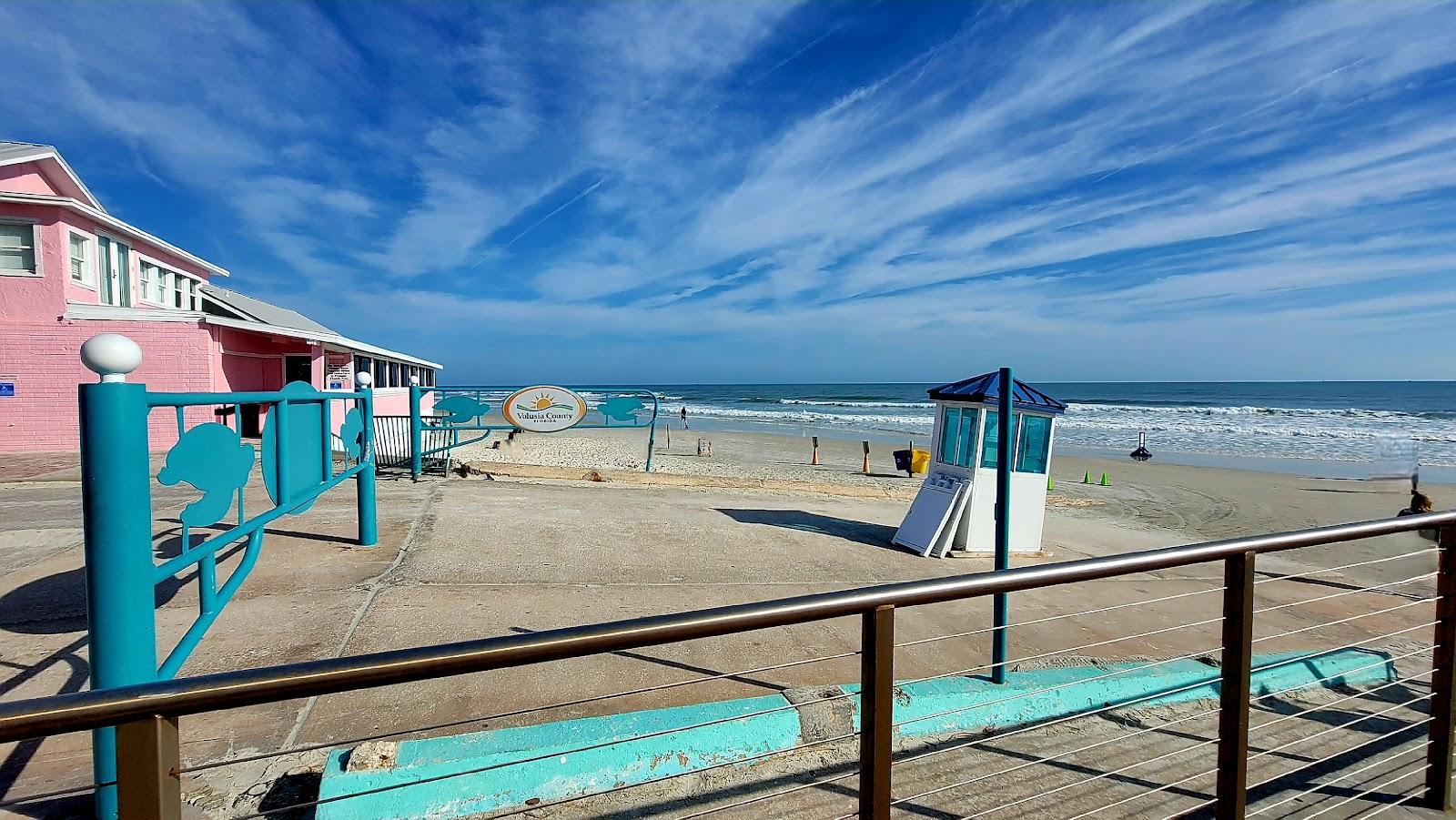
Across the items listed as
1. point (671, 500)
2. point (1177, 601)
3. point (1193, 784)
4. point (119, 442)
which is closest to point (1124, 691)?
point (1193, 784)

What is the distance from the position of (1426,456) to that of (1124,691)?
29.7 meters

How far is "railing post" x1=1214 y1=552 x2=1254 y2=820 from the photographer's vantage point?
85.6 inches

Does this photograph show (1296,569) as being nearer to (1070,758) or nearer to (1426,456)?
(1070,758)

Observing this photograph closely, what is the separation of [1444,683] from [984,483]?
15.5ft

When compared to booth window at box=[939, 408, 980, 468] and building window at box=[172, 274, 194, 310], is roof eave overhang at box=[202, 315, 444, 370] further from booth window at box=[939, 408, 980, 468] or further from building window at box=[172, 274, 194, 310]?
booth window at box=[939, 408, 980, 468]

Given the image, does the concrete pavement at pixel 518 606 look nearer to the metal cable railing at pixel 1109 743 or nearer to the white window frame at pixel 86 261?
the metal cable railing at pixel 1109 743

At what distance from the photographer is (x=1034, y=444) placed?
24.1 feet

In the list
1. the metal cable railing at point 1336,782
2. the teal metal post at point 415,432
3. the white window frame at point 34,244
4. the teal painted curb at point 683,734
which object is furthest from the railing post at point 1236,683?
the white window frame at point 34,244

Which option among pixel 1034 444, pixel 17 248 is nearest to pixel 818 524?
pixel 1034 444

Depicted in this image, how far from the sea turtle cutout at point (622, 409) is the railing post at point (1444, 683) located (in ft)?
34.5

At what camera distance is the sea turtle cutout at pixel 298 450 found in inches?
140

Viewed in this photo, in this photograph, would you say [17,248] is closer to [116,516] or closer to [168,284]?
[168,284]

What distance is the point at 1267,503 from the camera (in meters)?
13.9

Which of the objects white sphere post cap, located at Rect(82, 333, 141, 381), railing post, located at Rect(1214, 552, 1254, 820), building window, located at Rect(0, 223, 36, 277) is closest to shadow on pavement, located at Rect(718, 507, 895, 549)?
railing post, located at Rect(1214, 552, 1254, 820)
